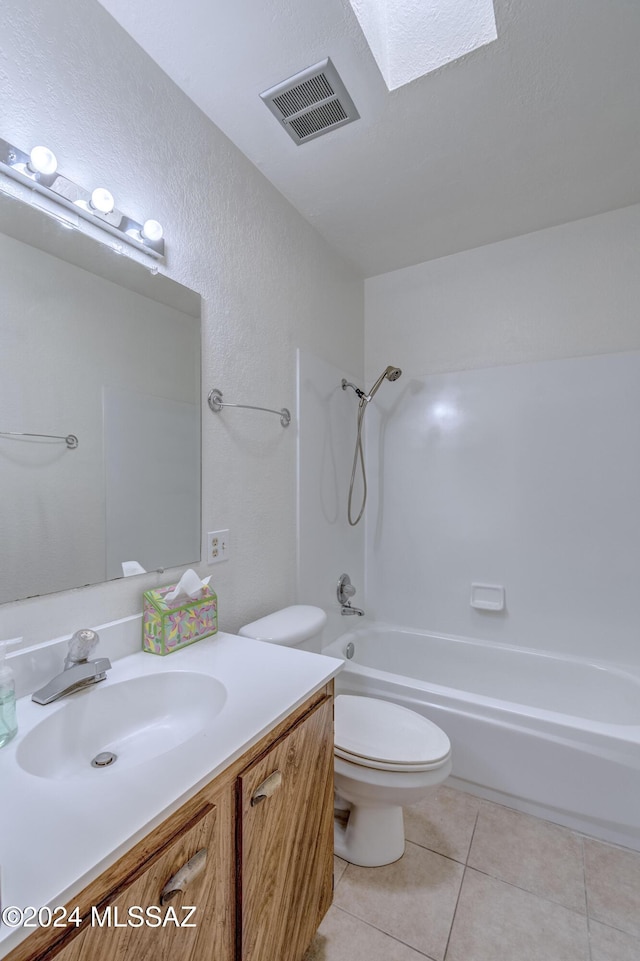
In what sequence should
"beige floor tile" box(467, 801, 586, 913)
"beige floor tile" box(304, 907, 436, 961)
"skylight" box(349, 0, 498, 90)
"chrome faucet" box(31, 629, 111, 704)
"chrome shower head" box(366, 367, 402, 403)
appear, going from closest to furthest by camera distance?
"chrome faucet" box(31, 629, 111, 704) < "beige floor tile" box(304, 907, 436, 961) < "skylight" box(349, 0, 498, 90) < "beige floor tile" box(467, 801, 586, 913) < "chrome shower head" box(366, 367, 402, 403)

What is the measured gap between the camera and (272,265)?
1793mm

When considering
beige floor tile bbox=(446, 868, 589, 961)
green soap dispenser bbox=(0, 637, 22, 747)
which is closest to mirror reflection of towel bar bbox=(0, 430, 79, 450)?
green soap dispenser bbox=(0, 637, 22, 747)

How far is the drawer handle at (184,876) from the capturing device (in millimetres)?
626

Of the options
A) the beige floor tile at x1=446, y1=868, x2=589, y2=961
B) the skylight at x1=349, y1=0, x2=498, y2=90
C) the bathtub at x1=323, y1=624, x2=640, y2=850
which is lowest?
the beige floor tile at x1=446, y1=868, x2=589, y2=961

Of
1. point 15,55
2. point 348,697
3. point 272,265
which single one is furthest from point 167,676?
point 272,265

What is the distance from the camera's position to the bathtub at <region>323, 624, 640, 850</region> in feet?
4.85

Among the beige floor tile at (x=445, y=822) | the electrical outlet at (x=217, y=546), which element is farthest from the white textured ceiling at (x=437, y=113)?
the beige floor tile at (x=445, y=822)

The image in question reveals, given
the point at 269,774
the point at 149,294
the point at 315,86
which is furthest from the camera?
the point at 315,86

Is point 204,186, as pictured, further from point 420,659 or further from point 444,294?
point 420,659

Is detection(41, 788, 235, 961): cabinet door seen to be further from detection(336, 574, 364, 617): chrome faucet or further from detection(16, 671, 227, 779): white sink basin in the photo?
detection(336, 574, 364, 617): chrome faucet

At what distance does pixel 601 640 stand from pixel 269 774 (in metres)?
1.88

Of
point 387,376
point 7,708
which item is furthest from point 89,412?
point 387,376

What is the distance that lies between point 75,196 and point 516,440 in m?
2.08

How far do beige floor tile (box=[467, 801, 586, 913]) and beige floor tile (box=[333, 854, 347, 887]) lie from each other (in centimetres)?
42
